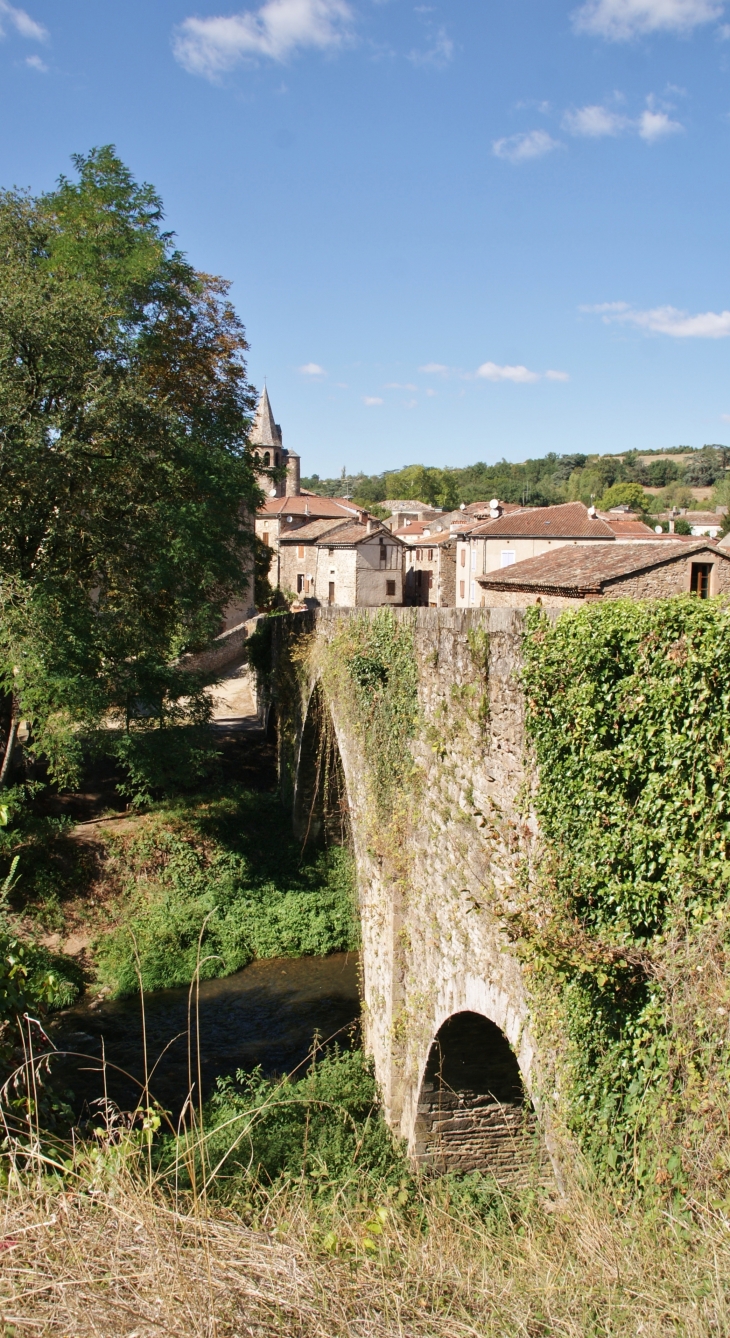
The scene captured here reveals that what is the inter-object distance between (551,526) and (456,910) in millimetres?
26662

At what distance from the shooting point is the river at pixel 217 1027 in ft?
35.9

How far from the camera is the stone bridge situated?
18.1ft

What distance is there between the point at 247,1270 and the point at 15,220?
16443 mm

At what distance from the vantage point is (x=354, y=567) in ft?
134

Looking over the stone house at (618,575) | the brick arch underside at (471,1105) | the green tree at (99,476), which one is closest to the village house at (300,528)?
the green tree at (99,476)

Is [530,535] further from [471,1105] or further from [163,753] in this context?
[471,1105]

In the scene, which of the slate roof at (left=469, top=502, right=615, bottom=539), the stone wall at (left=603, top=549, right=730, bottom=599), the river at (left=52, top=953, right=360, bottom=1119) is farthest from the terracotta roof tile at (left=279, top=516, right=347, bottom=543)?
the river at (left=52, top=953, right=360, bottom=1119)

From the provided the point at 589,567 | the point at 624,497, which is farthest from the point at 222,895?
the point at 624,497

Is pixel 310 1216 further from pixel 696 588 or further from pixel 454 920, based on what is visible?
pixel 696 588

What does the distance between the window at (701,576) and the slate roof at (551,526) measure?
574 inches

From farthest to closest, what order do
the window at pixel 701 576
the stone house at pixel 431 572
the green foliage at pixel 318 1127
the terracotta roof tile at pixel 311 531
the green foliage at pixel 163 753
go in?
the terracotta roof tile at pixel 311 531, the stone house at pixel 431 572, the window at pixel 701 576, the green foliage at pixel 163 753, the green foliage at pixel 318 1127

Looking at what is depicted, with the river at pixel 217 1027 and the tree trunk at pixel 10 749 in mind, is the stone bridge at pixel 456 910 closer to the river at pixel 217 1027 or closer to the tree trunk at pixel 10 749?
the river at pixel 217 1027

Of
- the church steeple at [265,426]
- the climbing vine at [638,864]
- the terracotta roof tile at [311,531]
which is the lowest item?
the climbing vine at [638,864]

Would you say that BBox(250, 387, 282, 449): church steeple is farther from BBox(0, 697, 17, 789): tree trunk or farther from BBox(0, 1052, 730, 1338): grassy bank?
BBox(0, 1052, 730, 1338): grassy bank
